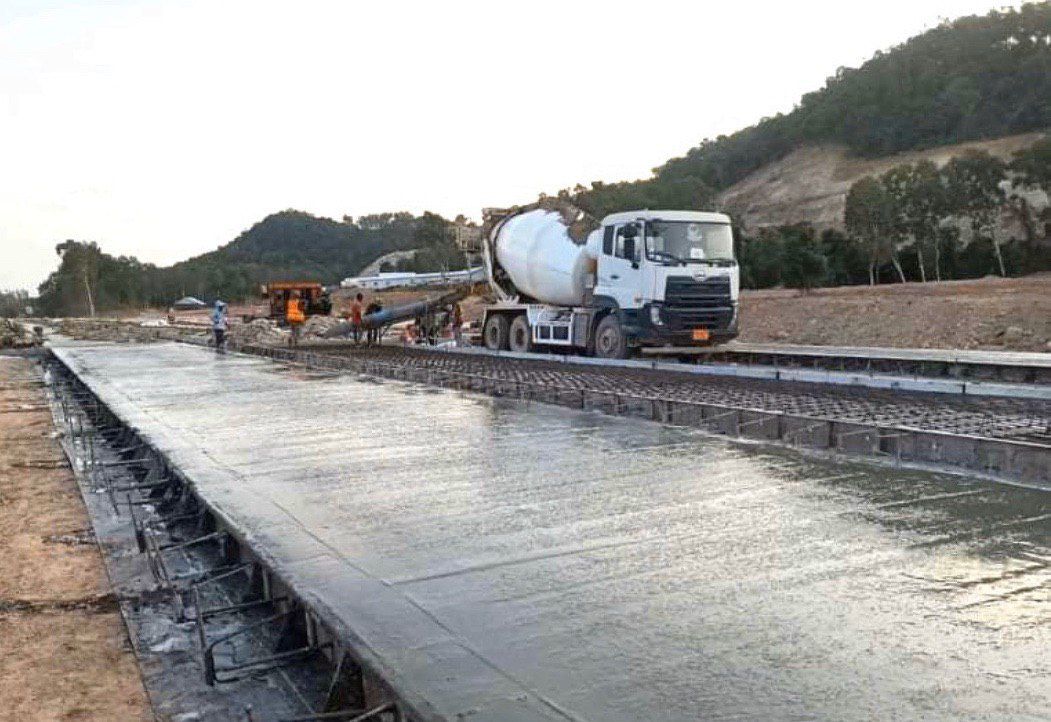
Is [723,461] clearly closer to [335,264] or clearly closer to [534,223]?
[534,223]

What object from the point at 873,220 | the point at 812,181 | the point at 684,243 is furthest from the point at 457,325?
the point at 812,181

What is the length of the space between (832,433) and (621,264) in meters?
10.1

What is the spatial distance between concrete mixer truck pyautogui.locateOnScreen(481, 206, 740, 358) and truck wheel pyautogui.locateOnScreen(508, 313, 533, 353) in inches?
0.9

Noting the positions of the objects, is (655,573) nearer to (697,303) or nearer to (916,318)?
(697,303)

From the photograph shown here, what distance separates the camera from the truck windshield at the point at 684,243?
1759cm

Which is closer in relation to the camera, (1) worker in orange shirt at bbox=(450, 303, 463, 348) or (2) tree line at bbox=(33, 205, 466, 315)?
(1) worker in orange shirt at bbox=(450, 303, 463, 348)

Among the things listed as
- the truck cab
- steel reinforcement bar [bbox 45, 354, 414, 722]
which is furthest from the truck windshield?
steel reinforcement bar [bbox 45, 354, 414, 722]

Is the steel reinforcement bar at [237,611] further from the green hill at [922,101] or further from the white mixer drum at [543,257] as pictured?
the green hill at [922,101]

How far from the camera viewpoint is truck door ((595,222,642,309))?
17.8 meters

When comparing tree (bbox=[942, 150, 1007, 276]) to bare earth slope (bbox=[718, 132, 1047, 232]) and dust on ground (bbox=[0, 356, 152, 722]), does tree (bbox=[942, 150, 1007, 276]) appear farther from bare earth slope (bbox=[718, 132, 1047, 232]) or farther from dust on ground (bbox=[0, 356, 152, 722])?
dust on ground (bbox=[0, 356, 152, 722])

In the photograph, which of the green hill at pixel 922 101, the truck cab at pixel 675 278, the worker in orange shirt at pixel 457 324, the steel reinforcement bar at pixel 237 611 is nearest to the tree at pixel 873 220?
the green hill at pixel 922 101

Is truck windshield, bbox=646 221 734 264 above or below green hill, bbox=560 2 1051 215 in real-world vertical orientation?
below

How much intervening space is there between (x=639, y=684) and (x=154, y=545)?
475 cm

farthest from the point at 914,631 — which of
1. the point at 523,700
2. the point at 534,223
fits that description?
the point at 534,223
